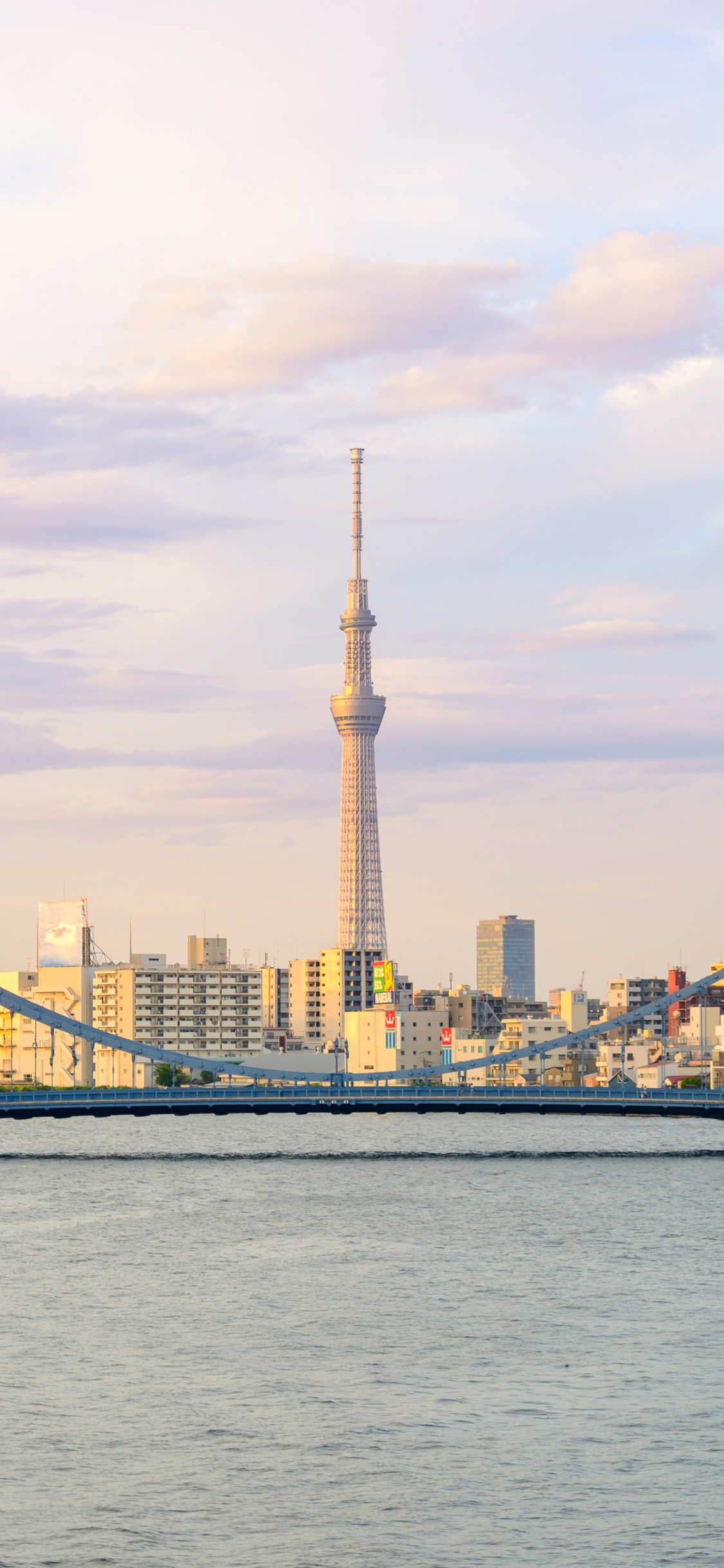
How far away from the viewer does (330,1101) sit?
5305 inches

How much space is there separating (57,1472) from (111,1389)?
25.9ft

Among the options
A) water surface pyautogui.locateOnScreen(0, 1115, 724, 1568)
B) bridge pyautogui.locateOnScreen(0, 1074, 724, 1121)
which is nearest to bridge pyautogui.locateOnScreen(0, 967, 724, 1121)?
bridge pyautogui.locateOnScreen(0, 1074, 724, 1121)

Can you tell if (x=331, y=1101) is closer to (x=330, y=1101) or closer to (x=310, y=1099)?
(x=330, y=1101)

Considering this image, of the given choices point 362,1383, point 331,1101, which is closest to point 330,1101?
point 331,1101

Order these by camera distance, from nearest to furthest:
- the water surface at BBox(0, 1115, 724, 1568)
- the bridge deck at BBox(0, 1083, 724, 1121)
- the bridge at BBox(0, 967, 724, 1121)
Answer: the water surface at BBox(0, 1115, 724, 1568)
the bridge deck at BBox(0, 1083, 724, 1121)
the bridge at BBox(0, 967, 724, 1121)

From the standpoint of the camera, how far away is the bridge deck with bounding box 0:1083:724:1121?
407ft

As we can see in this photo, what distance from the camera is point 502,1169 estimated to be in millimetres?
114875

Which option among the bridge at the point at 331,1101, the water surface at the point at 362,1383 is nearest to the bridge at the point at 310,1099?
the bridge at the point at 331,1101

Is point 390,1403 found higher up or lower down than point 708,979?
lower down

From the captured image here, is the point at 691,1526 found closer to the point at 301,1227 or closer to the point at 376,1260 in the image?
the point at 376,1260

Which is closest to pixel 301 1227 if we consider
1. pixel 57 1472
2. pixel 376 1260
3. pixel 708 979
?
pixel 376 1260

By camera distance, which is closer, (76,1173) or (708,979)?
(76,1173)

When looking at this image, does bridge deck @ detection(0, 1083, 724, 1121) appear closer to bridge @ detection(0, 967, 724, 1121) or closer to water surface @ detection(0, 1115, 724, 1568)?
bridge @ detection(0, 967, 724, 1121)

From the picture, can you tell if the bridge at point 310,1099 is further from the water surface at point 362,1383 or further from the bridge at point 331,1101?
the water surface at point 362,1383
